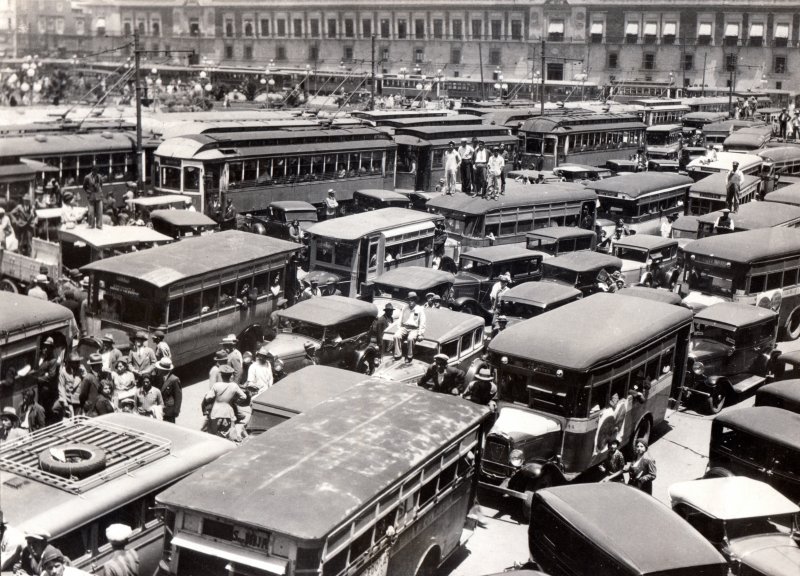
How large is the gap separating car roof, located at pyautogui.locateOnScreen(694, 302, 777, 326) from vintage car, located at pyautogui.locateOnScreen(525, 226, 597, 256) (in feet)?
21.6

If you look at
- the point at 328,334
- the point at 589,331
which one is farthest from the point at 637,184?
the point at 589,331

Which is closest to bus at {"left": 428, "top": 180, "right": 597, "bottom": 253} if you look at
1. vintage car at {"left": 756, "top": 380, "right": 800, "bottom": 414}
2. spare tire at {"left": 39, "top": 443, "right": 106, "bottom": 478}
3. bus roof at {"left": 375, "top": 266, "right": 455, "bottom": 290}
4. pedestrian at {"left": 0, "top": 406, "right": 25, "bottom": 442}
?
bus roof at {"left": 375, "top": 266, "right": 455, "bottom": 290}

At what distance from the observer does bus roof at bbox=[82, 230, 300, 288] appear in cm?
1716

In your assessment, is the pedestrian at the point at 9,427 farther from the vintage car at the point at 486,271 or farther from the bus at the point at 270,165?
the bus at the point at 270,165

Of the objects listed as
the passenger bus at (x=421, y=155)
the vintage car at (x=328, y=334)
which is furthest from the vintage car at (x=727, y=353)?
the passenger bus at (x=421, y=155)

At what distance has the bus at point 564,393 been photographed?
520 inches

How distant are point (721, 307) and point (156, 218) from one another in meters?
14.5

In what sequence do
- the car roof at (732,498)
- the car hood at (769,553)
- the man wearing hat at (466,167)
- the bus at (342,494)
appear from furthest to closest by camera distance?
the man wearing hat at (466,167)
the car roof at (732,498)
the car hood at (769,553)
the bus at (342,494)

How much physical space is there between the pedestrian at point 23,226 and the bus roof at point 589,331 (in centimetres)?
1378

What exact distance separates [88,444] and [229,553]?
A: 3.01 m

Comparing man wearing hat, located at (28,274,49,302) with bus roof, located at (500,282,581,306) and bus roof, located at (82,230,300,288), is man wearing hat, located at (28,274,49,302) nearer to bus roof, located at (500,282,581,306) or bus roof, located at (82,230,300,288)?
bus roof, located at (82,230,300,288)

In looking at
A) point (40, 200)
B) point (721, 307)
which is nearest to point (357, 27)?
point (40, 200)

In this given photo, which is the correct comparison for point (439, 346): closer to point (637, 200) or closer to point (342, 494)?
point (342, 494)

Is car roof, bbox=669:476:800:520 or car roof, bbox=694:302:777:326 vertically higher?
car roof, bbox=694:302:777:326
